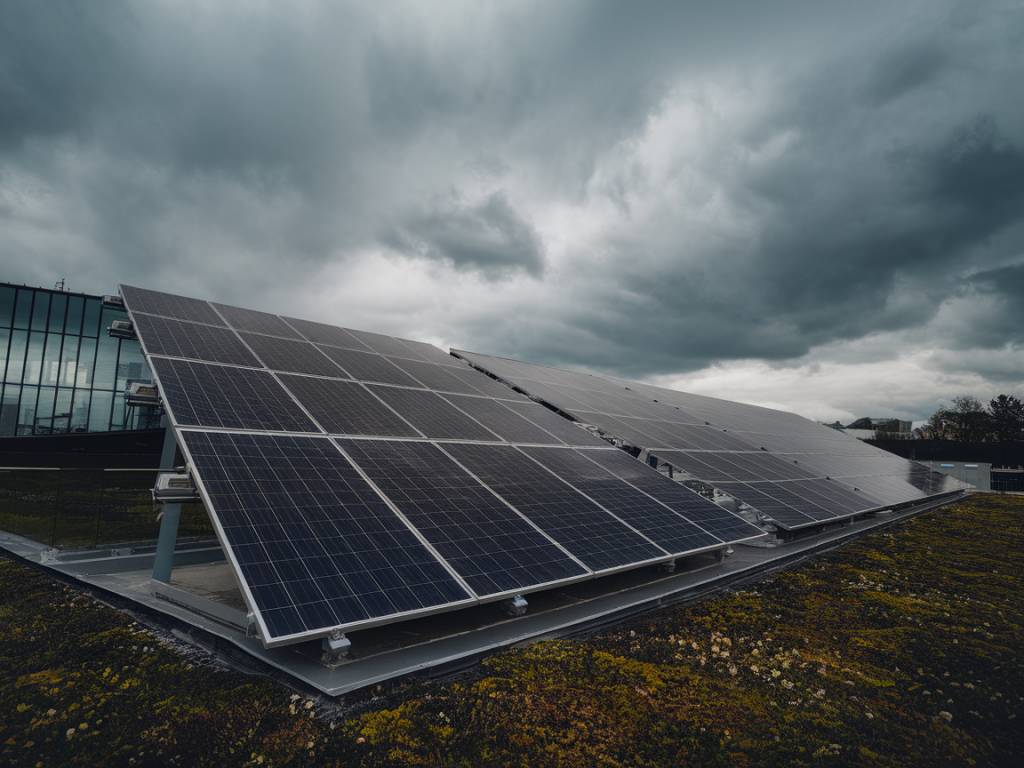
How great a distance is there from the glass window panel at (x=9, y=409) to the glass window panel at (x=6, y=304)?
407cm

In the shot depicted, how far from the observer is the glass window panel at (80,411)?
34.5 m

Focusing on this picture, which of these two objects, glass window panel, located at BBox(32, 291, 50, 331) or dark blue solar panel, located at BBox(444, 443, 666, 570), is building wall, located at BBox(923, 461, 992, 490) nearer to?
dark blue solar panel, located at BBox(444, 443, 666, 570)

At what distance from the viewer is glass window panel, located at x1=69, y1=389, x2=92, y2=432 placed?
34.5 metres

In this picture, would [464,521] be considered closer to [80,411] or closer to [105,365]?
[80,411]

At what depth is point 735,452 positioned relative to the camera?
2734 cm

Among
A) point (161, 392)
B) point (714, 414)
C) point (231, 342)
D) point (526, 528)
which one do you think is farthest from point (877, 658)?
point (714, 414)

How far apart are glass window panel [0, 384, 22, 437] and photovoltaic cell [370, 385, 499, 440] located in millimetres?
30929

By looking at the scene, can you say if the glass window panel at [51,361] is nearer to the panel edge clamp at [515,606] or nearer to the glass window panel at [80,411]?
the glass window panel at [80,411]

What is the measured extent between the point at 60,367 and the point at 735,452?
4238 cm

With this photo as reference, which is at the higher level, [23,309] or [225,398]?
[23,309]

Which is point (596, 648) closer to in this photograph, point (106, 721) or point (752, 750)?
point (752, 750)

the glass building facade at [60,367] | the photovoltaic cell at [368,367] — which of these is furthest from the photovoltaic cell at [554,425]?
the glass building facade at [60,367]

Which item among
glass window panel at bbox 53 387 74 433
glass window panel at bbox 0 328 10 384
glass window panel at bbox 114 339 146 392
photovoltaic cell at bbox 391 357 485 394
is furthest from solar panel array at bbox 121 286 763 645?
glass window panel at bbox 0 328 10 384

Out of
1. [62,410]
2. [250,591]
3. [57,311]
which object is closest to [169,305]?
[250,591]
